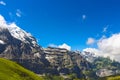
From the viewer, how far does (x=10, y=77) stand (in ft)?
221

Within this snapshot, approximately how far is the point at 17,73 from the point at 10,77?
30.2 ft

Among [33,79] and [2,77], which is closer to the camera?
[2,77]

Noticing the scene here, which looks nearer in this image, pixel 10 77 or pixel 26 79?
pixel 10 77

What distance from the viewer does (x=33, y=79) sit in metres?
79.2

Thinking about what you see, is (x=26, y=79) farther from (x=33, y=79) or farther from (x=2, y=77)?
(x=2, y=77)

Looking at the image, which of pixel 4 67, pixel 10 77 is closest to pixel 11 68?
pixel 4 67

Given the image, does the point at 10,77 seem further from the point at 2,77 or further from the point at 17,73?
the point at 17,73

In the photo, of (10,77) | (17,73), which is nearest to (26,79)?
(17,73)

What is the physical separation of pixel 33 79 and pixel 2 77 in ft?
55.7

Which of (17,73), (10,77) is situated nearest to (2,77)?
(10,77)

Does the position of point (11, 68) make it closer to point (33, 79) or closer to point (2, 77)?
point (33, 79)

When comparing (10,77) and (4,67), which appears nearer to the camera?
(10,77)

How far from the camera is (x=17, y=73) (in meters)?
76.5

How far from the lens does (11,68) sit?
3113 inches
